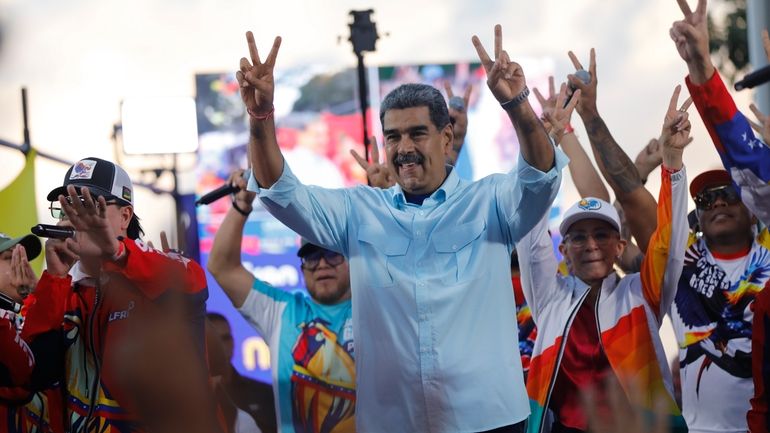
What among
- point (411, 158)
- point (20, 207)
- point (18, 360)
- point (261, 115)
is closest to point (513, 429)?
point (411, 158)

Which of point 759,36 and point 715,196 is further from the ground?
point 759,36

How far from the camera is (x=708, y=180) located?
15.6 feet

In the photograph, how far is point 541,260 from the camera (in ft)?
14.5

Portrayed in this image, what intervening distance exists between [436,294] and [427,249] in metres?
0.16

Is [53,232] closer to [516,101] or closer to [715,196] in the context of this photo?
[516,101]

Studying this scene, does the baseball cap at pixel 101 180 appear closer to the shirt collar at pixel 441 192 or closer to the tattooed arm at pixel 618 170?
the shirt collar at pixel 441 192

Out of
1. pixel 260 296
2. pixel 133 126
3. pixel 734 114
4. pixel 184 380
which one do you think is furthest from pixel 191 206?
pixel 133 126

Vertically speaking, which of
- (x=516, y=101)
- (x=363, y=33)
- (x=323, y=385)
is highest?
(x=363, y=33)

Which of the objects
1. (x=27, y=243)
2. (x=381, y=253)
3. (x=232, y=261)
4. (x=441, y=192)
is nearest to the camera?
(x=381, y=253)

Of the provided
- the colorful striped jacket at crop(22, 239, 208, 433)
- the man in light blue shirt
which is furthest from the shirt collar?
the colorful striped jacket at crop(22, 239, 208, 433)

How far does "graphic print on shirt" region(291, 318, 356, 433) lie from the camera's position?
4871 millimetres

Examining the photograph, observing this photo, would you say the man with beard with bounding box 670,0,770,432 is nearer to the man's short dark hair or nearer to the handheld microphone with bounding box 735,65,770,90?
the handheld microphone with bounding box 735,65,770,90

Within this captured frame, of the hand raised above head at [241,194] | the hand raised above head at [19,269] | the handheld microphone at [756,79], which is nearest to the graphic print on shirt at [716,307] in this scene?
the handheld microphone at [756,79]

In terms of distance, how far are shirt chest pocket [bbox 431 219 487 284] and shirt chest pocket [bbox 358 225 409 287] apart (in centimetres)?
11
